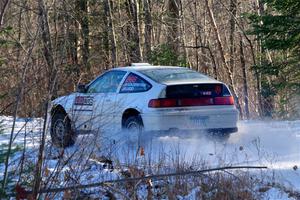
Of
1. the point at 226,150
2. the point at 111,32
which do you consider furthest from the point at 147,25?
the point at 226,150

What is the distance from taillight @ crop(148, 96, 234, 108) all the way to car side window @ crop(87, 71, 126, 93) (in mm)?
1270

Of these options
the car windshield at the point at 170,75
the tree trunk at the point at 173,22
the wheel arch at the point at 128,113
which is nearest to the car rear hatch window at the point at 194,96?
the car windshield at the point at 170,75

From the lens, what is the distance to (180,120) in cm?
1096

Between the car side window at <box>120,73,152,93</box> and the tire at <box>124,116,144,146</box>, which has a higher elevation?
the car side window at <box>120,73,152,93</box>

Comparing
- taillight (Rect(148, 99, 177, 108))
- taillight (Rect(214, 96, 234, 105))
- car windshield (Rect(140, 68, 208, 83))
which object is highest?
car windshield (Rect(140, 68, 208, 83))

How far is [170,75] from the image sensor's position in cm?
1158

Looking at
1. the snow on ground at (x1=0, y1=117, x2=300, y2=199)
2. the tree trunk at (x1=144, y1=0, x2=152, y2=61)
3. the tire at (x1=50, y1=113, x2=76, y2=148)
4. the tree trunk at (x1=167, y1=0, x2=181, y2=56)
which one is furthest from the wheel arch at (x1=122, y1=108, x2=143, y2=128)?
the tree trunk at (x1=167, y1=0, x2=181, y2=56)

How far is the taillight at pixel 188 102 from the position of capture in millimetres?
10930

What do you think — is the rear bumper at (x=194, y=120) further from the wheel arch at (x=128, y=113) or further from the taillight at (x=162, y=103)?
the wheel arch at (x=128, y=113)

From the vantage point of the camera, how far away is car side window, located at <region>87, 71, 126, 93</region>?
1206 cm

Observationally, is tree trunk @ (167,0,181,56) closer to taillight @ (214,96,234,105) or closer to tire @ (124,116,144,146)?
taillight @ (214,96,234,105)

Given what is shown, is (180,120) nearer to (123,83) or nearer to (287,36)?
(123,83)

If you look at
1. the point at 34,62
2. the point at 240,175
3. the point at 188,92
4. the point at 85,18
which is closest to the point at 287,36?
the point at 188,92

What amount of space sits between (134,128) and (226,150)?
1.65 m
